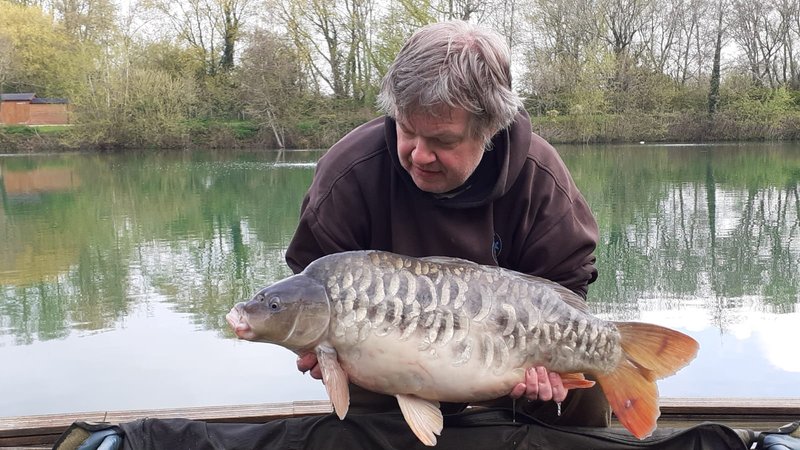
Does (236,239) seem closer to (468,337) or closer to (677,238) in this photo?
(677,238)

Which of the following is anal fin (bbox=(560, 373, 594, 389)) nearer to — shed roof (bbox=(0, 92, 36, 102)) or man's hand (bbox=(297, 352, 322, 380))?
man's hand (bbox=(297, 352, 322, 380))

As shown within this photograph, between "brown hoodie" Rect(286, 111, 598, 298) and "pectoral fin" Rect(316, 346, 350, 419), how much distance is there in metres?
0.37

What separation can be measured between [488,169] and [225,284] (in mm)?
3960

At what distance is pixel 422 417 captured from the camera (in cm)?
173

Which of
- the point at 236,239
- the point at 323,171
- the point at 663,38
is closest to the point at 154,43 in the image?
the point at 663,38

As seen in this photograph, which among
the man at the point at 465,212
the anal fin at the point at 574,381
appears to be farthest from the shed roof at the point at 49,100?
the anal fin at the point at 574,381

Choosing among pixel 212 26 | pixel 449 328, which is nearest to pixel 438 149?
pixel 449 328

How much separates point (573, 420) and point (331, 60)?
24.6m

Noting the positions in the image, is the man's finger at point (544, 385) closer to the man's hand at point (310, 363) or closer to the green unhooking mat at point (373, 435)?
the green unhooking mat at point (373, 435)

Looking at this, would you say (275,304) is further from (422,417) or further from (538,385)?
(538,385)

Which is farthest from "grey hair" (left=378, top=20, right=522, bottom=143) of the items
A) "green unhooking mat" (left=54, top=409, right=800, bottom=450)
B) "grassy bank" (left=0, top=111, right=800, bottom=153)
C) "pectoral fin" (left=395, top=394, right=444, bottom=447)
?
"grassy bank" (left=0, top=111, right=800, bottom=153)

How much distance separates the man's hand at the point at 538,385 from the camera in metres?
1.76

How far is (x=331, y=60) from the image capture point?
2584cm

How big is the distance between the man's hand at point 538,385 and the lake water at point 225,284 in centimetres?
194
